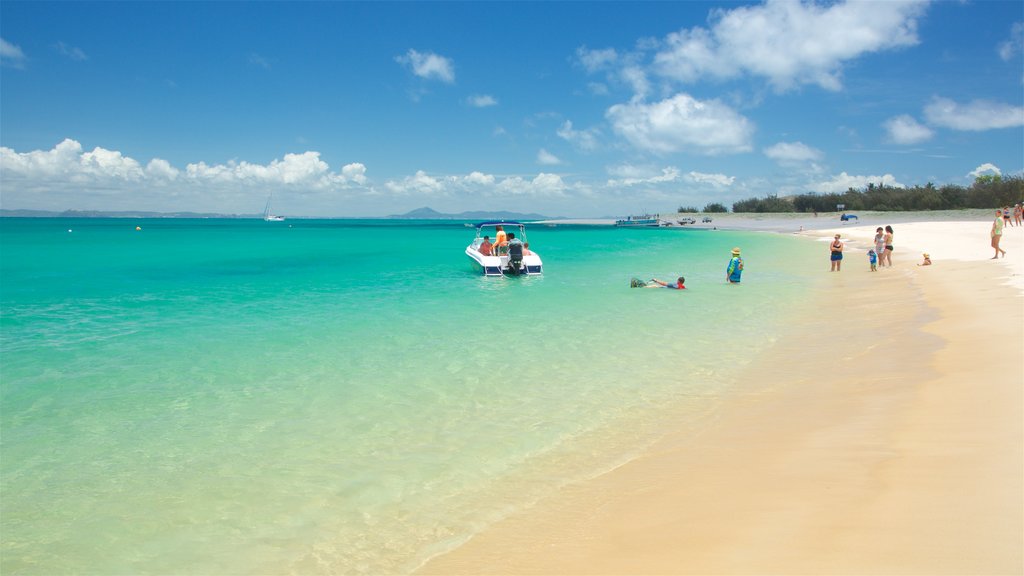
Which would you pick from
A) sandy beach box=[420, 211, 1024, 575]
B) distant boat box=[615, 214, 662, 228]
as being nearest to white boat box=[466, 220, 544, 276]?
sandy beach box=[420, 211, 1024, 575]

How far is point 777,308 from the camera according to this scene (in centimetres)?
1498

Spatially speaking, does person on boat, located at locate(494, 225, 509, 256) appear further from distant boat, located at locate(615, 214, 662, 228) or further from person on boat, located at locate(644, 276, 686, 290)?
distant boat, located at locate(615, 214, 662, 228)

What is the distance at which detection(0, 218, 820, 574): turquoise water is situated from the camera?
184 inches

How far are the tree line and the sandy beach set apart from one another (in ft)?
242

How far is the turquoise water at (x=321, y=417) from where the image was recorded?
184 inches

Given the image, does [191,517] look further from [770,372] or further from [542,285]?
[542,285]

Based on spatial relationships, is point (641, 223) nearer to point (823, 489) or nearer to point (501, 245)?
point (501, 245)

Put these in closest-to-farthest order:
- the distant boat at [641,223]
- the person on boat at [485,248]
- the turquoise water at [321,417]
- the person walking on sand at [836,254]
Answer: the turquoise water at [321,417]
the person walking on sand at [836,254]
the person on boat at [485,248]
the distant boat at [641,223]

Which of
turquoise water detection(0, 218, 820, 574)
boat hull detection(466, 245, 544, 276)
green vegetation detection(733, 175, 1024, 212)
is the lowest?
turquoise water detection(0, 218, 820, 574)

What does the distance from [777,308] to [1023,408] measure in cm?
970

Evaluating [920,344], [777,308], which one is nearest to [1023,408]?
[920,344]

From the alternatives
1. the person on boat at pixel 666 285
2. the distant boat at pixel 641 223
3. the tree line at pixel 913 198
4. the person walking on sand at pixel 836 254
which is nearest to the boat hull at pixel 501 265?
the person on boat at pixel 666 285

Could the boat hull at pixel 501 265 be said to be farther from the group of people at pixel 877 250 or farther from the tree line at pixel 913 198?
the tree line at pixel 913 198

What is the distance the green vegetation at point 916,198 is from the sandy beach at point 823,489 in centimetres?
7452
